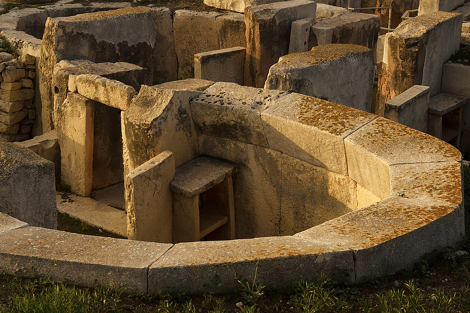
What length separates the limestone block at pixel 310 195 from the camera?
4824 mm

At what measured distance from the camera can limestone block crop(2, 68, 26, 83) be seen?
9109mm

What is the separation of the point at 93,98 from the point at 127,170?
1511mm

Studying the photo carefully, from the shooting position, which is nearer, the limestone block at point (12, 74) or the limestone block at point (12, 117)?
the limestone block at point (12, 74)

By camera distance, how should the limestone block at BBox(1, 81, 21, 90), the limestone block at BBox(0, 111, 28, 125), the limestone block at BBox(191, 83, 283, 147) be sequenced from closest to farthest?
the limestone block at BBox(191, 83, 283, 147), the limestone block at BBox(1, 81, 21, 90), the limestone block at BBox(0, 111, 28, 125)

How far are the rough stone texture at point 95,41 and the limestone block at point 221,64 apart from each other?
2.71 ft

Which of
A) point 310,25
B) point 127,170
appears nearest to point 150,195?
point 127,170

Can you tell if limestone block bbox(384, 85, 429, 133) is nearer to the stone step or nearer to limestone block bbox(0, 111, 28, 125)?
the stone step

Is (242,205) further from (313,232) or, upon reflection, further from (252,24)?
(252,24)

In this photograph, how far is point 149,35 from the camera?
32.3 ft

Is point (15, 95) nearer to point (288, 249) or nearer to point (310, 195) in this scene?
point (310, 195)

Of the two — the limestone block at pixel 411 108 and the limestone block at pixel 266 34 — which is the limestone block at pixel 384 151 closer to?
the limestone block at pixel 411 108

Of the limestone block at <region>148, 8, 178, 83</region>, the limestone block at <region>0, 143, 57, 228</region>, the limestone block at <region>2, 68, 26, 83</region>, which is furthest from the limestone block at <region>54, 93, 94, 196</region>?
the limestone block at <region>148, 8, 178, 83</region>

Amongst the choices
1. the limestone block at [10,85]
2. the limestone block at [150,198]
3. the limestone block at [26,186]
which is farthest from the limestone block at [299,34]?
the limestone block at [26,186]

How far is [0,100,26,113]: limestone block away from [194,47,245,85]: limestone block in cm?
285
